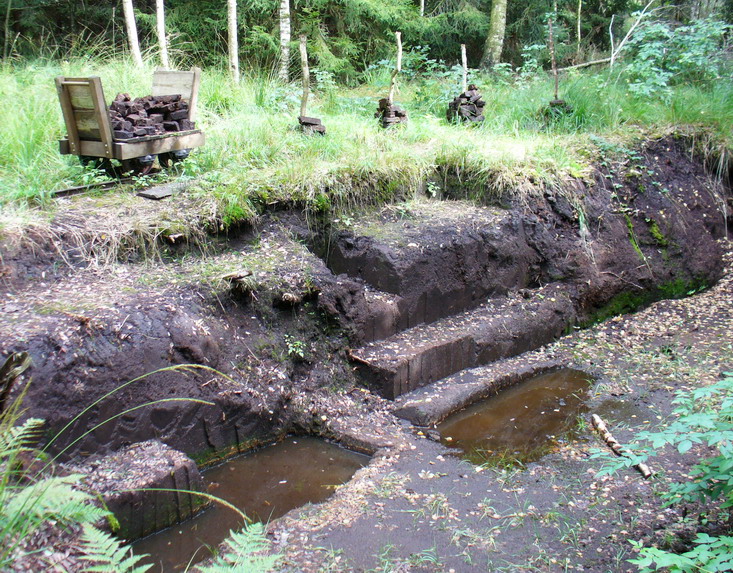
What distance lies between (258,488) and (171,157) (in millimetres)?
2813

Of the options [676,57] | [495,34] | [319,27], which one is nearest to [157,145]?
[319,27]

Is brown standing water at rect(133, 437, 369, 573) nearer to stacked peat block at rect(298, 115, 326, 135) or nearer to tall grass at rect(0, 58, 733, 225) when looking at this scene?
tall grass at rect(0, 58, 733, 225)

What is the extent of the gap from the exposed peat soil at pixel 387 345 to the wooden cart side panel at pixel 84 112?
1.64ft

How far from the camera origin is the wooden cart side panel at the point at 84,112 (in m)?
4.25

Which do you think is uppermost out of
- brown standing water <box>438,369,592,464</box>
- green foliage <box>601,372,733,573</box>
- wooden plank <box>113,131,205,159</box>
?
wooden plank <box>113,131,205,159</box>

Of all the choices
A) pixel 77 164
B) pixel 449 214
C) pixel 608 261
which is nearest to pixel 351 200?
pixel 449 214

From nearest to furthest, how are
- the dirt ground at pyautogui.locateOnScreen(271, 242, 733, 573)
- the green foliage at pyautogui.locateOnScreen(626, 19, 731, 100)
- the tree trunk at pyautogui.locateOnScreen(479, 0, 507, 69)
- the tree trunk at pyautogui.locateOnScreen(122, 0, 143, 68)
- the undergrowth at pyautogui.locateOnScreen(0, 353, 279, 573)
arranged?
1. the undergrowth at pyautogui.locateOnScreen(0, 353, 279, 573)
2. the dirt ground at pyautogui.locateOnScreen(271, 242, 733, 573)
3. the tree trunk at pyautogui.locateOnScreen(122, 0, 143, 68)
4. the green foliage at pyautogui.locateOnScreen(626, 19, 731, 100)
5. the tree trunk at pyautogui.locateOnScreen(479, 0, 507, 69)

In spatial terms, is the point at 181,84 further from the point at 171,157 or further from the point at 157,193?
→ the point at 157,193

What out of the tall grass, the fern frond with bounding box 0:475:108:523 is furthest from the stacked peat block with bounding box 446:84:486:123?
the fern frond with bounding box 0:475:108:523

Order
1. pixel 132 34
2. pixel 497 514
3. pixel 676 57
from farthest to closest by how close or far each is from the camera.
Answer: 1. pixel 676 57
2. pixel 132 34
3. pixel 497 514

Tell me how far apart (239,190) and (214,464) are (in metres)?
1.91

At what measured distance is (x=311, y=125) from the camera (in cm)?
567

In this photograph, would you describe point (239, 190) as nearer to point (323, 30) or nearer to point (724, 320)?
point (724, 320)

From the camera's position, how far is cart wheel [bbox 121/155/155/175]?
4609mm
